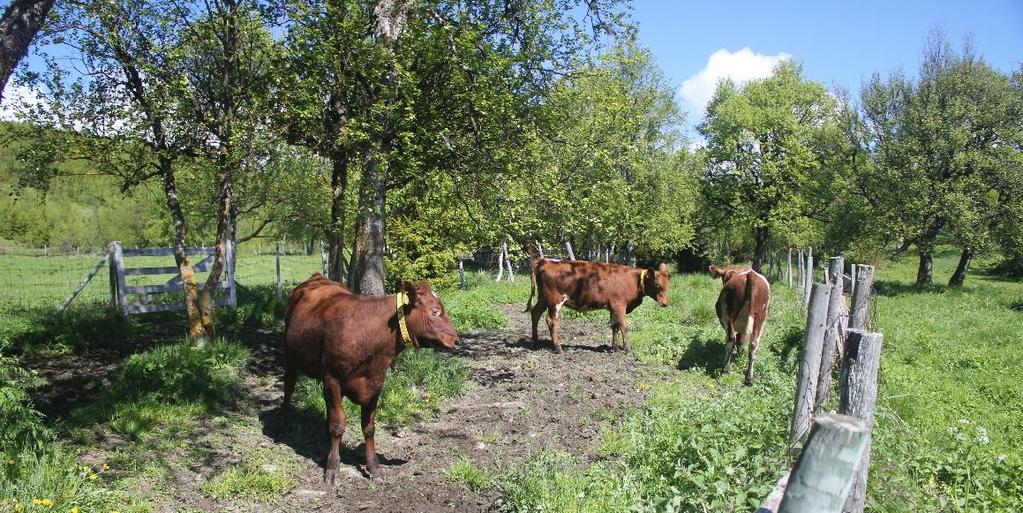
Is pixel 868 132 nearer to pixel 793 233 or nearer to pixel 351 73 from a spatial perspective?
pixel 793 233

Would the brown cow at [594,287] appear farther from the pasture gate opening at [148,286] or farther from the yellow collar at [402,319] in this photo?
the yellow collar at [402,319]

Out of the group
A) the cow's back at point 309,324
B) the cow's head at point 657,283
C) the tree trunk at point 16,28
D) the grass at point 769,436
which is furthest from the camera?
the cow's head at point 657,283

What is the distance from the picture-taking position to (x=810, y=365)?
551 cm

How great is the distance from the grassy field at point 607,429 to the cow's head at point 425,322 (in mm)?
1315

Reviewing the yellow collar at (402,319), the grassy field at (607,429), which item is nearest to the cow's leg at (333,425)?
the grassy field at (607,429)

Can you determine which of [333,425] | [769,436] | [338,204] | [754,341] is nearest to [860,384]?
[769,436]

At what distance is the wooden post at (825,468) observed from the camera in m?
1.64

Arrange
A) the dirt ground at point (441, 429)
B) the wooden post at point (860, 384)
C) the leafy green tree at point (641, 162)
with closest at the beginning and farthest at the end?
the wooden post at point (860, 384) < the dirt ground at point (441, 429) < the leafy green tree at point (641, 162)

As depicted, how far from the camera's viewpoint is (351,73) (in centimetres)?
841

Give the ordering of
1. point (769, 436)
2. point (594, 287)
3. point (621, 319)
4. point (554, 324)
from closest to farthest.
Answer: point (769, 436), point (554, 324), point (621, 319), point (594, 287)

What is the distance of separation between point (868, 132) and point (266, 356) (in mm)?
30801

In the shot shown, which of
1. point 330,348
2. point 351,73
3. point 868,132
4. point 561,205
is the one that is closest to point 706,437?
point 330,348

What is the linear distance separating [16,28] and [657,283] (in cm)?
1077

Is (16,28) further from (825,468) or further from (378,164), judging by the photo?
(825,468)
